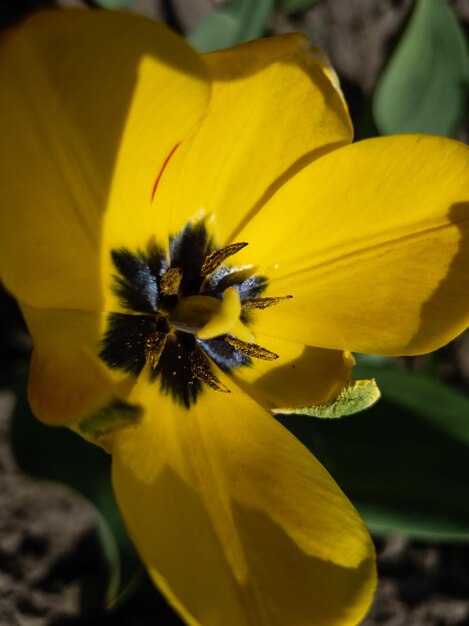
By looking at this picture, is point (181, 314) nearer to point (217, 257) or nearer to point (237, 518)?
point (217, 257)

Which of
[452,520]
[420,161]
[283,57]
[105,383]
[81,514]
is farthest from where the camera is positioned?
[81,514]

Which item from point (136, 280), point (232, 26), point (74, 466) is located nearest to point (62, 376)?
point (136, 280)

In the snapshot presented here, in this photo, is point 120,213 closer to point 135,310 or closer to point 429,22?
point 135,310

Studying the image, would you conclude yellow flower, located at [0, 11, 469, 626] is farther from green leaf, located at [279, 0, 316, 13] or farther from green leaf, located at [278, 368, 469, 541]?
green leaf, located at [279, 0, 316, 13]

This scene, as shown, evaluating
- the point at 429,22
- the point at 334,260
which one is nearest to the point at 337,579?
the point at 334,260

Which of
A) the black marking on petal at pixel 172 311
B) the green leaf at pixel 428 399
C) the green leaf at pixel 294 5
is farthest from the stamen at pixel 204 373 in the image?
the green leaf at pixel 294 5
